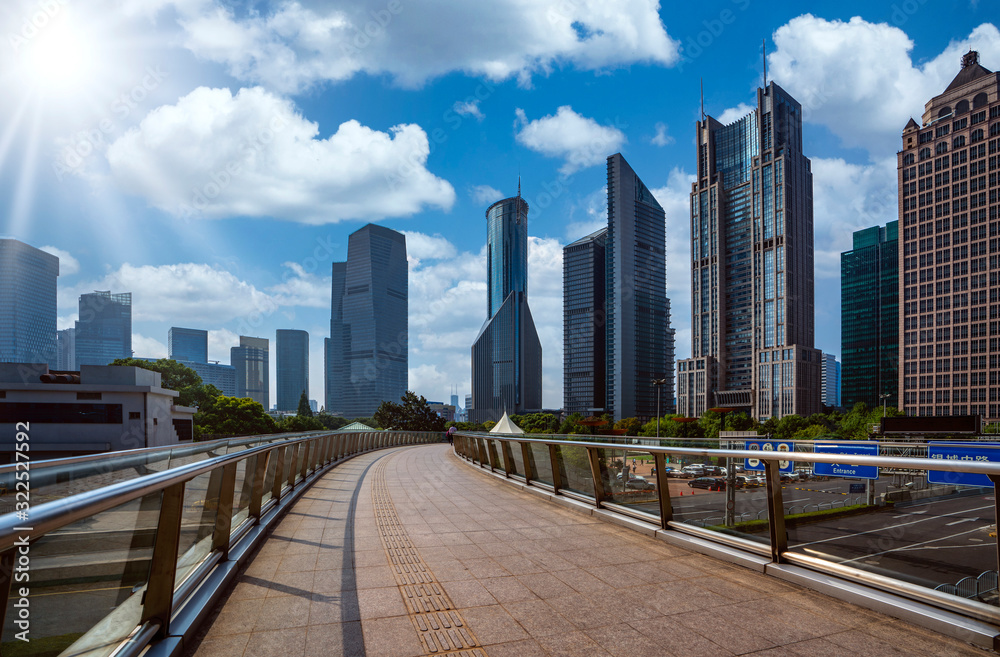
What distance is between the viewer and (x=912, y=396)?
104000 millimetres

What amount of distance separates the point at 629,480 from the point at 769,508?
2.41 meters

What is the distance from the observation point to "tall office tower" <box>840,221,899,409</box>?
161375 millimetres

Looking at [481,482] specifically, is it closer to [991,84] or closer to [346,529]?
[346,529]

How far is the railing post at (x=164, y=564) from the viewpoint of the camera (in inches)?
121

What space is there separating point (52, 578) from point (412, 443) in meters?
42.8

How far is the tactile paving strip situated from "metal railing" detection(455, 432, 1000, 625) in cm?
263

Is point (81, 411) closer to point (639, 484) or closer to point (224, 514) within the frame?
point (224, 514)

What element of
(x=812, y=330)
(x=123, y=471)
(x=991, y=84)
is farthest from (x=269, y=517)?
(x=812, y=330)

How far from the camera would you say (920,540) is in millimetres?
3744

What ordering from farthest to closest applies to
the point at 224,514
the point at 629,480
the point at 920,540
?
1. the point at 629,480
2. the point at 224,514
3. the point at 920,540

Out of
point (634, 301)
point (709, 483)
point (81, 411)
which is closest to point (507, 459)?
point (709, 483)

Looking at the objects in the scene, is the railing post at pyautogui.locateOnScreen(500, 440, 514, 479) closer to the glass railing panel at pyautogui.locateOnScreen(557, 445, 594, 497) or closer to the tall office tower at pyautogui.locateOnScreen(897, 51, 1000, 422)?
the glass railing panel at pyautogui.locateOnScreen(557, 445, 594, 497)

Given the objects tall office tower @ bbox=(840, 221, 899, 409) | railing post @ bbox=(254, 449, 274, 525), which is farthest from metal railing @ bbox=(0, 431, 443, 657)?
tall office tower @ bbox=(840, 221, 899, 409)

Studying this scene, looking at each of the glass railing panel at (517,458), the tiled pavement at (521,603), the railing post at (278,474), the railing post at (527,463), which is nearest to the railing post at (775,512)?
the tiled pavement at (521,603)
